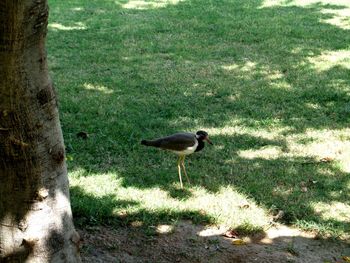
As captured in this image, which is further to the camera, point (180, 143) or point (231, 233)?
point (180, 143)

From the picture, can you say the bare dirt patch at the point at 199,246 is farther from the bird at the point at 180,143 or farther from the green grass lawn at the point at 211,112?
the bird at the point at 180,143

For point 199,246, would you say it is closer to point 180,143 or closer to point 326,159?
point 180,143

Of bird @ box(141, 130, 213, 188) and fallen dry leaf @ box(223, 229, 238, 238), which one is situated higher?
bird @ box(141, 130, 213, 188)

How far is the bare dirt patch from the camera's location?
14.6 ft

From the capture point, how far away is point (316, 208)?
17.2 ft

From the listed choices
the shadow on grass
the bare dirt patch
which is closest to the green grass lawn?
the shadow on grass

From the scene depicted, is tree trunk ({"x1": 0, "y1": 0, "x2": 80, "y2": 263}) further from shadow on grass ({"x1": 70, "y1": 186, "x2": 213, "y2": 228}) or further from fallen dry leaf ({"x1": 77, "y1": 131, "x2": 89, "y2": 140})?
fallen dry leaf ({"x1": 77, "y1": 131, "x2": 89, "y2": 140})

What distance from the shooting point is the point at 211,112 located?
24.5ft

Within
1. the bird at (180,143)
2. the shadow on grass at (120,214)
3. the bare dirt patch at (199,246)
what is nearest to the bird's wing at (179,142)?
the bird at (180,143)

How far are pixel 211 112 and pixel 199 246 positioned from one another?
309 cm

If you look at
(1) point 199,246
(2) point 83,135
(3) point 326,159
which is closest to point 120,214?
(1) point 199,246

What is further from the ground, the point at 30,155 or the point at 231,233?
the point at 30,155

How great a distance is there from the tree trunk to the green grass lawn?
152 centimetres

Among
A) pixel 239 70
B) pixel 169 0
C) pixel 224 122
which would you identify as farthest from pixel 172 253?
pixel 169 0
